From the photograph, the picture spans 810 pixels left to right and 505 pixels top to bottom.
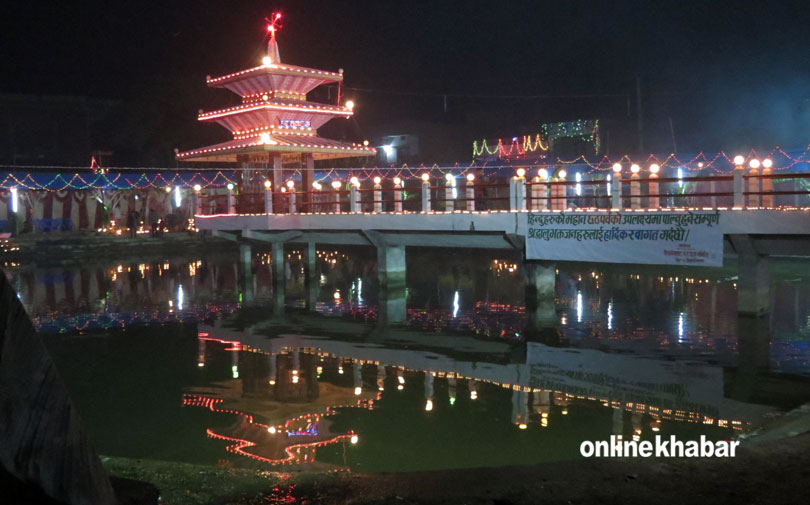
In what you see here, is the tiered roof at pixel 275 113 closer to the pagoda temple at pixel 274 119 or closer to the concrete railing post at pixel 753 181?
the pagoda temple at pixel 274 119

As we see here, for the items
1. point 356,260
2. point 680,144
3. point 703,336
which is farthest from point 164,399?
point 680,144

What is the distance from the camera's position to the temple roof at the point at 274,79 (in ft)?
102

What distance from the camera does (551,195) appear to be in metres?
24.2

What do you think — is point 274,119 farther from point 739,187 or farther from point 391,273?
point 739,187

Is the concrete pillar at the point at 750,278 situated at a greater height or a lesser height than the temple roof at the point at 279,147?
lesser

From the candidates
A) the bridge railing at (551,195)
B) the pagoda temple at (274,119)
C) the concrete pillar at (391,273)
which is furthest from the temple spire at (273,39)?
the concrete pillar at (391,273)

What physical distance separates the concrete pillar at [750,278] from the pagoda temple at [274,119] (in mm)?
18546

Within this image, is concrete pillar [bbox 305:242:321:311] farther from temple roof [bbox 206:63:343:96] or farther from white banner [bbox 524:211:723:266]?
white banner [bbox 524:211:723:266]

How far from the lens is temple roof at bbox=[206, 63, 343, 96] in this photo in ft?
102

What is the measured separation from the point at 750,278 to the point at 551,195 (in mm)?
7475

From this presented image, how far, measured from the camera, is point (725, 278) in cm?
2680

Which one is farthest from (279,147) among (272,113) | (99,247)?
(99,247)

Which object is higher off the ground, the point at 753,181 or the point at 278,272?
the point at 753,181

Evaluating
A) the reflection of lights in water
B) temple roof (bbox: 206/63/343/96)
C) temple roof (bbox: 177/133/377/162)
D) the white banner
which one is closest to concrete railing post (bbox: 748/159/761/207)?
the white banner
